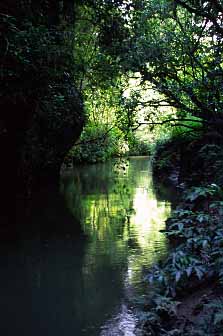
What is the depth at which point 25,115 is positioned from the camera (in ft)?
37.7

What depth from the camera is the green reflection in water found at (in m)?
6.96

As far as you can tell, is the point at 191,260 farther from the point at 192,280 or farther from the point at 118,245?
the point at 118,245

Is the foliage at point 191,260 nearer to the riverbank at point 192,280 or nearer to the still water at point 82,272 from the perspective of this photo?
the riverbank at point 192,280

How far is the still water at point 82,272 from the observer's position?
4.98m

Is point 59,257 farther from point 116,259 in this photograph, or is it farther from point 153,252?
point 153,252

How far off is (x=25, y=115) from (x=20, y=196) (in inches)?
133

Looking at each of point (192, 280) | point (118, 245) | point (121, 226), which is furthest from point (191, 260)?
point (121, 226)

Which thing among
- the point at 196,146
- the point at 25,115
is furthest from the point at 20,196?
the point at 196,146

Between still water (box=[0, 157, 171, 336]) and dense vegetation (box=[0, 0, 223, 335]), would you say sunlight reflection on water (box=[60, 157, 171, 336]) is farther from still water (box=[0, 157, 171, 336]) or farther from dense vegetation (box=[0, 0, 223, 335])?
dense vegetation (box=[0, 0, 223, 335])

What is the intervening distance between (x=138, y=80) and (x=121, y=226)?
4.24 m

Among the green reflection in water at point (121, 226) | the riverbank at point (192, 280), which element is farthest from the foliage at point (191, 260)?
the green reflection in water at point (121, 226)

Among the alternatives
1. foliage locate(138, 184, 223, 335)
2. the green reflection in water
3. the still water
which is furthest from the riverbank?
the green reflection in water

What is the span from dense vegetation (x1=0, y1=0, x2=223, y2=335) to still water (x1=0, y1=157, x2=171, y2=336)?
767 millimetres

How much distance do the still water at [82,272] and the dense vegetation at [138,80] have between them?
0.77 meters
